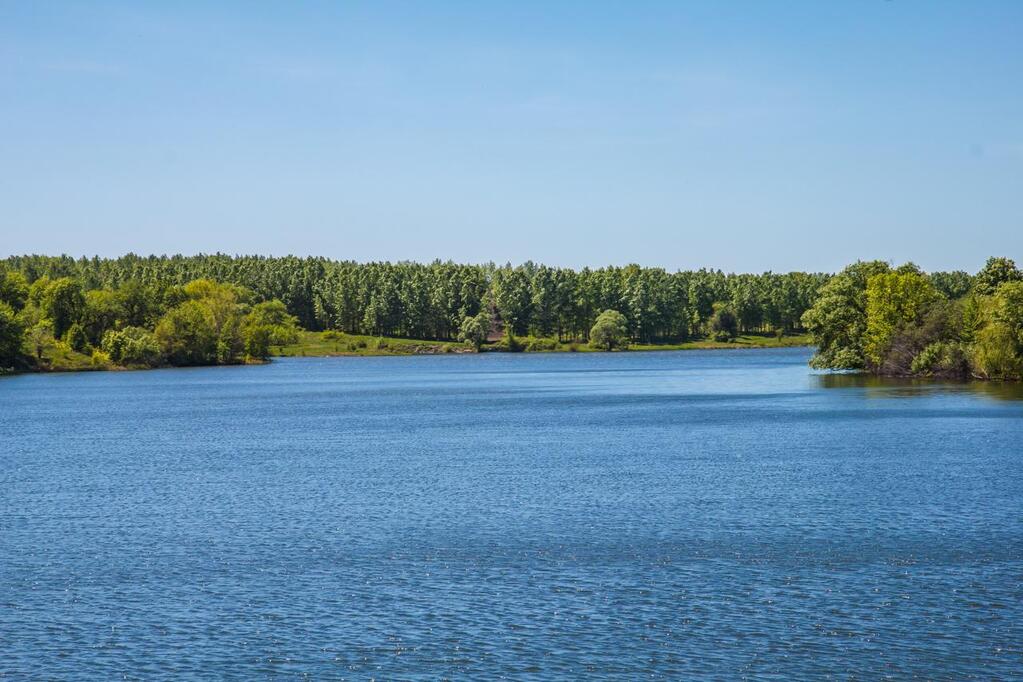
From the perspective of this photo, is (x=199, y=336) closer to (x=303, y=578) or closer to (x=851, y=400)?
(x=851, y=400)

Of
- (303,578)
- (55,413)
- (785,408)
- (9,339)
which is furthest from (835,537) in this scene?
(9,339)

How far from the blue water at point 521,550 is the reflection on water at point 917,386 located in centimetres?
2050

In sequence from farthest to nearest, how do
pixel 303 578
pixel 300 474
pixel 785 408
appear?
pixel 785 408 < pixel 300 474 < pixel 303 578

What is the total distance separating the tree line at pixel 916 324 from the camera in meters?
113

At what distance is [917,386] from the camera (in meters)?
115

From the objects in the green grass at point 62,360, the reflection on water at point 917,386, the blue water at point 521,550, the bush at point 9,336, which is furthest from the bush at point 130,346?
the reflection on water at point 917,386

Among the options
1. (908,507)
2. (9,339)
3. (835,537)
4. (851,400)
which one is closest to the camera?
(835,537)

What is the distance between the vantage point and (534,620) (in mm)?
29688

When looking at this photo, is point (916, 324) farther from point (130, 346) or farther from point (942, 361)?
point (130, 346)

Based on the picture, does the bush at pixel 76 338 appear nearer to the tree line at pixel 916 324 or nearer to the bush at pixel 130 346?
the bush at pixel 130 346

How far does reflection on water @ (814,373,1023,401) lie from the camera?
102 m

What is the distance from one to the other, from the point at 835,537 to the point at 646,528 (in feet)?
22.1

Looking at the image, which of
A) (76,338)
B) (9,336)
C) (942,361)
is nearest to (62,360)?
(76,338)

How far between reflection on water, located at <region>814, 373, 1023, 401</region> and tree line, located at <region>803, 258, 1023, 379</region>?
2.33 metres
